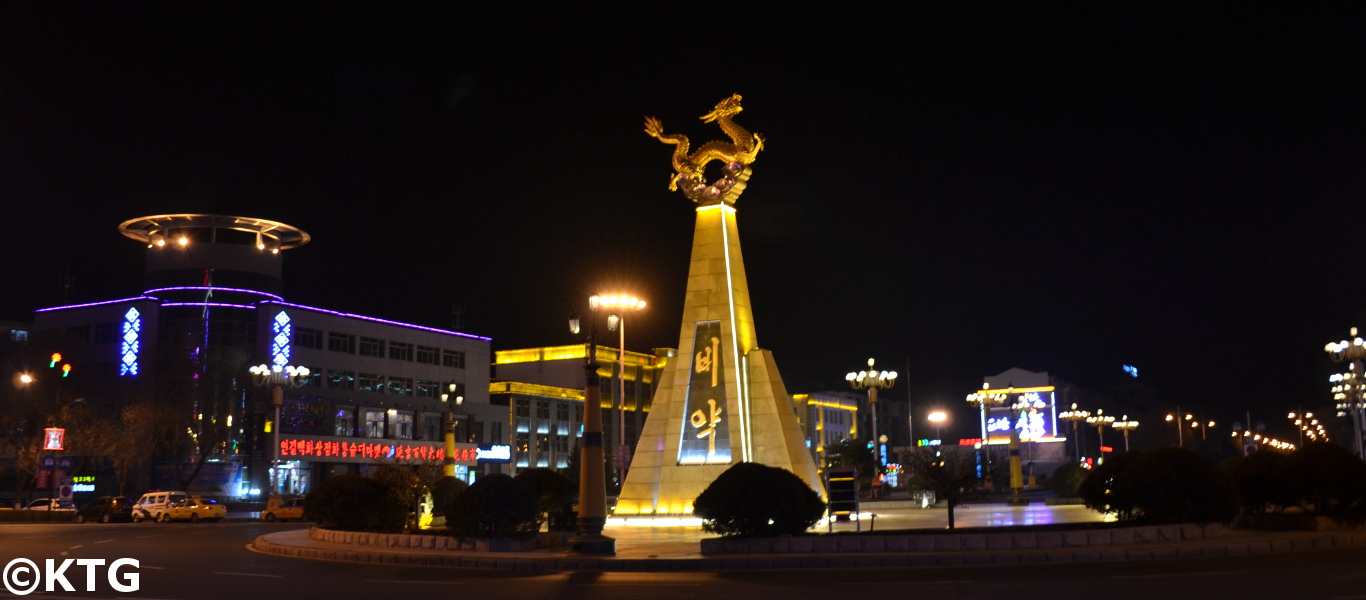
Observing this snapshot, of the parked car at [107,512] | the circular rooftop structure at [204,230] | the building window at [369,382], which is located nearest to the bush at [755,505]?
the parked car at [107,512]

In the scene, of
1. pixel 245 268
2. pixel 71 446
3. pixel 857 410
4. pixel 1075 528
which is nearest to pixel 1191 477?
pixel 1075 528

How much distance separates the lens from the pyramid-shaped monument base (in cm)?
3512

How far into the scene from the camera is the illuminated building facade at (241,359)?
229 ft

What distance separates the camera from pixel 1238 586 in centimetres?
1505

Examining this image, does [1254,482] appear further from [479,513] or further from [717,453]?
[479,513]

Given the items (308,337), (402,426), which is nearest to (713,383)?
(308,337)

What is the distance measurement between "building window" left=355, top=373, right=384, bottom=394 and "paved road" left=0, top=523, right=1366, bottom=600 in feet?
199

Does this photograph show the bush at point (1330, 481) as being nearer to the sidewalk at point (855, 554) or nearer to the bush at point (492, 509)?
the sidewalk at point (855, 554)

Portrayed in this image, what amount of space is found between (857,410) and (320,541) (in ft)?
359

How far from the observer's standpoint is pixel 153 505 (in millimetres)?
45969

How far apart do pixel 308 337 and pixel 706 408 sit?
4905 centimetres

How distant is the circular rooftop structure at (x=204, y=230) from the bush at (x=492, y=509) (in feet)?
198

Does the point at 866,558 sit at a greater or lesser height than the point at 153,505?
greater

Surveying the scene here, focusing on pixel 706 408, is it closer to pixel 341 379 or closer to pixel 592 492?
pixel 592 492
